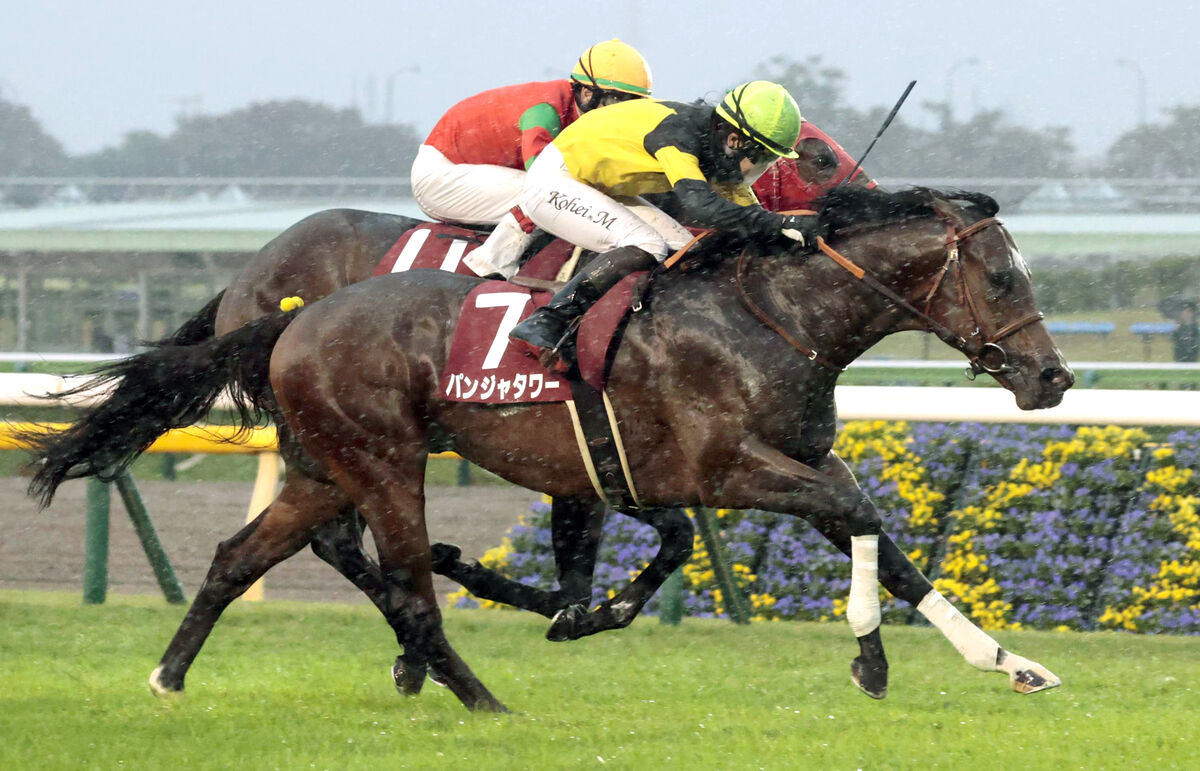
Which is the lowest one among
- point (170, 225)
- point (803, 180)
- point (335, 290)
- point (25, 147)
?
point (25, 147)

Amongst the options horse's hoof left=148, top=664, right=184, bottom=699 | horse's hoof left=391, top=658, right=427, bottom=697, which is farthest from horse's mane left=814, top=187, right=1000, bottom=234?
horse's hoof left=148, top=664, right=184, bottom=699

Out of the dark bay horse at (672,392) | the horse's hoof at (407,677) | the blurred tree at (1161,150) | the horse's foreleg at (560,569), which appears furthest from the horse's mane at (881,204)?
the blurred tree at (1161,150)

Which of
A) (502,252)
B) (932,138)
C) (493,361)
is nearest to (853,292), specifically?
(493,361)

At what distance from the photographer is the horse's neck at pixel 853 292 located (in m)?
3.83

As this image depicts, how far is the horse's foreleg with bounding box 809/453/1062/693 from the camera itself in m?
3.59

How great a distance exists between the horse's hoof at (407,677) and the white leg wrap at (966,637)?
4.84ft

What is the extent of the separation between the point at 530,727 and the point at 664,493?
0.68 m

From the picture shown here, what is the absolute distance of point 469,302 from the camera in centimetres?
415

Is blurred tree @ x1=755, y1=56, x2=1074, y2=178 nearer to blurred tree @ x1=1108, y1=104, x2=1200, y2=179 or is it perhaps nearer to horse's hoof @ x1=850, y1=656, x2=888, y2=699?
blurred tree @ x1=1108, y1=104, x2=1200, y2=179

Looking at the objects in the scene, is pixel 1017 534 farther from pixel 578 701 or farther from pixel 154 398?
pixel 154 398

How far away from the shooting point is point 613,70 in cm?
469

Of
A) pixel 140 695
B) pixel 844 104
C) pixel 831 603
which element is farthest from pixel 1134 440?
pixel 844 104

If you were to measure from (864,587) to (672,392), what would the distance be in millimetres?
679

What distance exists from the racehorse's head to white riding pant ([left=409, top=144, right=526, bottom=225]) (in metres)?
1.66
